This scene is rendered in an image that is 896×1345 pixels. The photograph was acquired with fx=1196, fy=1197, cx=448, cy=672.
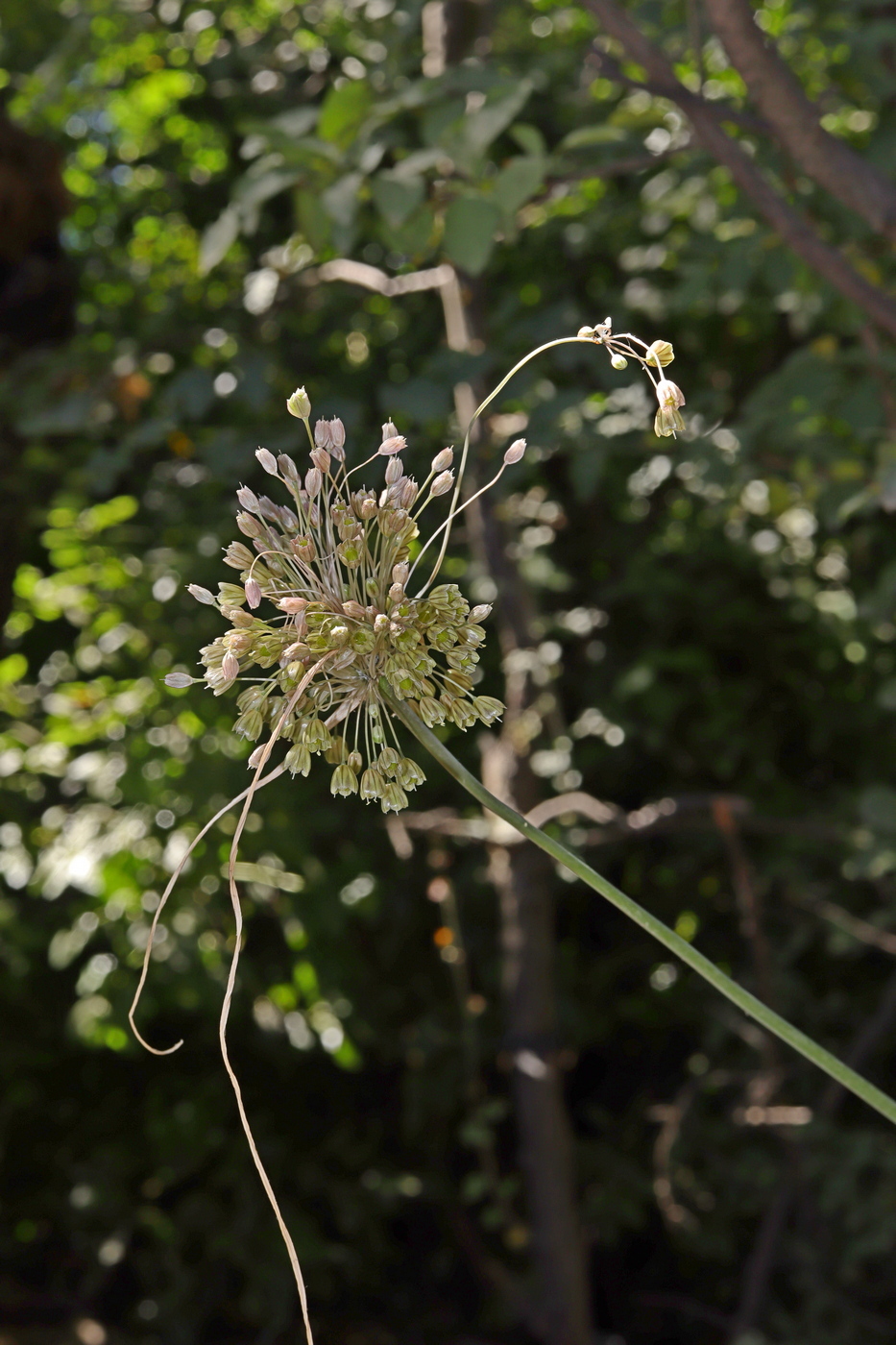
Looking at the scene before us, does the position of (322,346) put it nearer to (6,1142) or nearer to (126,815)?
(126,815)

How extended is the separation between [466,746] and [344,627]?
5.45ft

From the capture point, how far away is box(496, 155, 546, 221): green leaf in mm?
1162

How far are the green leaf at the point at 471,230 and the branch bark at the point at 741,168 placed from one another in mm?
211

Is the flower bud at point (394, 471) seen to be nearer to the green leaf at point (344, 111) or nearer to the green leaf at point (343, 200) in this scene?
the green leaf at point (343, 200)

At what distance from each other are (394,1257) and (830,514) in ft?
5.70

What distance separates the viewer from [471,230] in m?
1.17

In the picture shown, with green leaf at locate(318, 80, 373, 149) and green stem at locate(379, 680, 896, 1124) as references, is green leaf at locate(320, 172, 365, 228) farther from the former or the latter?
green stem at locate(379, 680, 896, 1124)

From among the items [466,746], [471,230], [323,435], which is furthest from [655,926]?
[466,746]

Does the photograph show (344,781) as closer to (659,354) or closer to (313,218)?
(659,354)

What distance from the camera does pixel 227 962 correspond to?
6.12 ft

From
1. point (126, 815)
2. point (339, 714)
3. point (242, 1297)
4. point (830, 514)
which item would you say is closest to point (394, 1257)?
point (242, 1297)

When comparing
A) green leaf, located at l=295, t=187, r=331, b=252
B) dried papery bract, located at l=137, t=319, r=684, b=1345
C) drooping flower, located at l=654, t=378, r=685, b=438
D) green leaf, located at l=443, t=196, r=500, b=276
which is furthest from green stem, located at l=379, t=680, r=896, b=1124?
green leaf, located at l=295, t=187, r=331, b=252

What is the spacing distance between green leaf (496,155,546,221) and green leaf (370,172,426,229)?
0.08 m

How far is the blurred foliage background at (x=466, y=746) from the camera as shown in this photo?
5.64 feet
